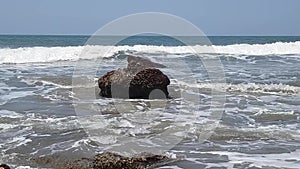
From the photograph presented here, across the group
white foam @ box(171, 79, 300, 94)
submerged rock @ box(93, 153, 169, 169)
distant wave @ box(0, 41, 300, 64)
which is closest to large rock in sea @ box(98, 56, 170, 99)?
white foam @ box(171, 79, 300, 94)

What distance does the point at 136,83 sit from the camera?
10.0m

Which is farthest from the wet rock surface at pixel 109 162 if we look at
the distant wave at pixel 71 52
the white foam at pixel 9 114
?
the distant wave at pixel 71 52

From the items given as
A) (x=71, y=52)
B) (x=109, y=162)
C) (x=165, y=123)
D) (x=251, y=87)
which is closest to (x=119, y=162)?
(x=109, y=162)

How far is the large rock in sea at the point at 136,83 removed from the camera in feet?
32.6

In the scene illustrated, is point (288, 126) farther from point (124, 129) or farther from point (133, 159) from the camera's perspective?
point (133, 159)

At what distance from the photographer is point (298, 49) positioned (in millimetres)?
32875

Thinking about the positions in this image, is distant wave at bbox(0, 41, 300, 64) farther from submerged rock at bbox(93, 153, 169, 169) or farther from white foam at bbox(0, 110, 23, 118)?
submerged rock at bbox(93, 153, 169, 169)

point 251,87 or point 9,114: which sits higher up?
point 251,87

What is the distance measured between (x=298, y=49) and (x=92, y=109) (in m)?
27.0

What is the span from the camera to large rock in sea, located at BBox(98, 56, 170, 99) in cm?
994

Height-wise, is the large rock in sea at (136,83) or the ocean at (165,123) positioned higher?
the large rock in sea at (136,83)

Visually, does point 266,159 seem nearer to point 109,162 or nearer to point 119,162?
point 119,162

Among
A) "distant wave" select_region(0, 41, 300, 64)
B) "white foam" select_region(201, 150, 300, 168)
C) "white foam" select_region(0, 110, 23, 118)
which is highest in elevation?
"distant wave" select_region(0, 41, 300, 64)

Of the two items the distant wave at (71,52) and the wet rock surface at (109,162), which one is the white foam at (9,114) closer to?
the wet rock surface at (109,162)
